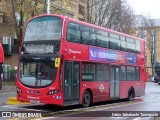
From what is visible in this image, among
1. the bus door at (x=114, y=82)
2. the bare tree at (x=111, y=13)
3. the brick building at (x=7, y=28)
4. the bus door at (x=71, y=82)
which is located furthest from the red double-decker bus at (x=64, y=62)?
the bare tree at (x=111, y=13)

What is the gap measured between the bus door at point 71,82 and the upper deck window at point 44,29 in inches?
54.0

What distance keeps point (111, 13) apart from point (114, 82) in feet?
89.9

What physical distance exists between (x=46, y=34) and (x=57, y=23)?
27.0 inches

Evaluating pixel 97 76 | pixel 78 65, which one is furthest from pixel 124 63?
pixel 78 65

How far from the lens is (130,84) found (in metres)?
22.3

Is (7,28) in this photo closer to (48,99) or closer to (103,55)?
(103,55)

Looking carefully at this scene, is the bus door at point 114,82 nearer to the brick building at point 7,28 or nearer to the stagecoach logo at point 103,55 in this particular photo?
the stagecoach logo at point 103,55

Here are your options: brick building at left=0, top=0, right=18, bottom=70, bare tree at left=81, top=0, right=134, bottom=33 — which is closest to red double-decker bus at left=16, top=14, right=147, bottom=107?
brick building at left=0, top=0, right=18, bottom=70

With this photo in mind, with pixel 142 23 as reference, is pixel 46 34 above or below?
below

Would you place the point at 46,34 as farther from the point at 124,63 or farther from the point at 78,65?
the point at 124,63

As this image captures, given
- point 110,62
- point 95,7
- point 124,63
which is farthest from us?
point 95,7

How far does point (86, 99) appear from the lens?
17062 mm

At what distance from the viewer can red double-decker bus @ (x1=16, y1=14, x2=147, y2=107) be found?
15.0m

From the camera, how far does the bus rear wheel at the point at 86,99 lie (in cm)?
1688
